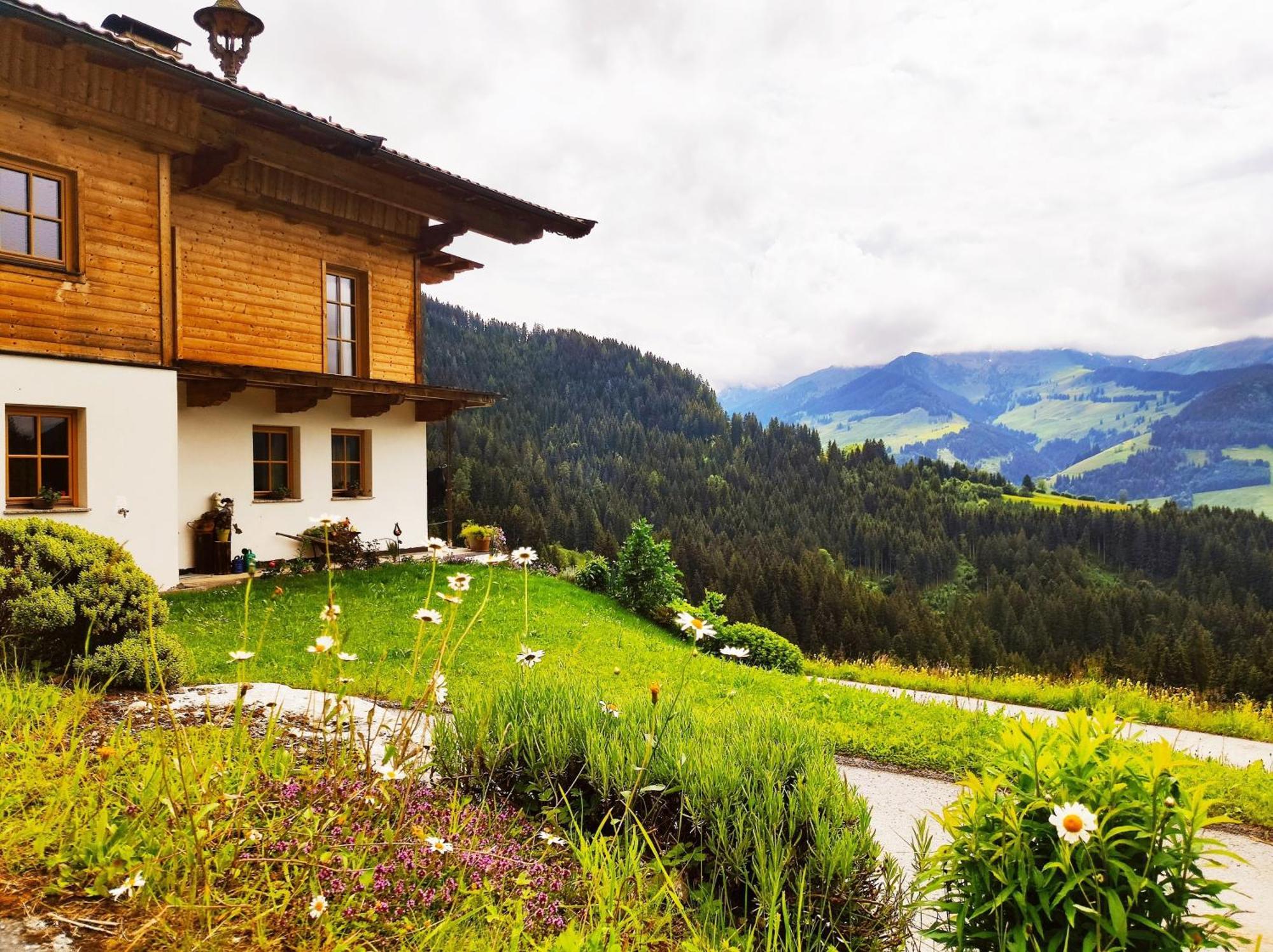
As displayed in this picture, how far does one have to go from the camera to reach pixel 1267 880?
4871 millimetres

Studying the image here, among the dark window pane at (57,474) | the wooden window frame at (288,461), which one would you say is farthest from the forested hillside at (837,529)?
the dark window pane at (57,474)

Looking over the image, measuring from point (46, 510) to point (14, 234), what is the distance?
146 inches

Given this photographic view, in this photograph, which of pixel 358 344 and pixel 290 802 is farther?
pixel 358 344

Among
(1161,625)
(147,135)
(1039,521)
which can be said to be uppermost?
(147,135)

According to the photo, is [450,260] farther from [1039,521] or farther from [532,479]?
[1039,521]

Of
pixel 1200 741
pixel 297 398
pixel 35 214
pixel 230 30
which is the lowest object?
pixel 1200 741

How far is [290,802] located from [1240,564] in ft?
397

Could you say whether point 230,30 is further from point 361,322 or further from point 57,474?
point 57,474

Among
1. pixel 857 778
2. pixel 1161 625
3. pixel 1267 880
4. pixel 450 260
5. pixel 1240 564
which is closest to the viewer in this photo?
pixel 1267 880

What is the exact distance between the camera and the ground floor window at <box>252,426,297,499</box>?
585 inches

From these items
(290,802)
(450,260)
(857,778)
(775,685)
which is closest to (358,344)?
(450,260)

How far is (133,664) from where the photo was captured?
5406 millimetres

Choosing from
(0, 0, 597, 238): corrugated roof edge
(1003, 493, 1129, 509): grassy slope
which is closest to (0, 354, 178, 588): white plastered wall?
(0, 0, 597, 238): corrugated roof edge

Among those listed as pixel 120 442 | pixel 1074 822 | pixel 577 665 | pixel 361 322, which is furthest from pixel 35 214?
pixel 1074 822
